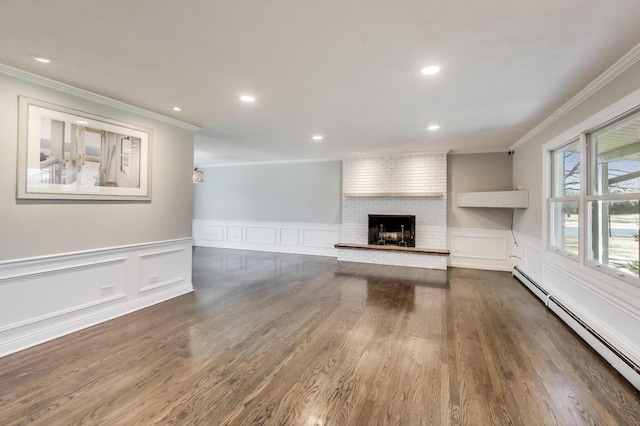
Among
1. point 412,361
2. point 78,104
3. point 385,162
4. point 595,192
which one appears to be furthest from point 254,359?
point 385,162

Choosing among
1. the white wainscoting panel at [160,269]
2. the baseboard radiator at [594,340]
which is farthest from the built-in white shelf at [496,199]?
the white wainscoting panel at [160,269]

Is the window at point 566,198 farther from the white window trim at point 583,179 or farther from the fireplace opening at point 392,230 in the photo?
the fireplace opening at point 392,230

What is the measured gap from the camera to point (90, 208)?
3.18 m

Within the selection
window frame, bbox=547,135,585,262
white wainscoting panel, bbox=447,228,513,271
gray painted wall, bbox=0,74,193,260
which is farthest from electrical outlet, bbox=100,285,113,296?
white wainscoting panel, bbox=447,228,513,271

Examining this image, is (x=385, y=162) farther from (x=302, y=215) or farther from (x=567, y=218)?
(x=567, y=218)

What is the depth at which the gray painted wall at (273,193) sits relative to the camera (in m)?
7.50

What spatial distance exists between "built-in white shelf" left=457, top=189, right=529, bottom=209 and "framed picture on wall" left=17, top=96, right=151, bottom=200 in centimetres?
570

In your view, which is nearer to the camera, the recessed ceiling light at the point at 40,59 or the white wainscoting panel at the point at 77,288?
the recessed ceiling light at the point at 40,59

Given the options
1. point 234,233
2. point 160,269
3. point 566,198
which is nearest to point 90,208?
point 160,269

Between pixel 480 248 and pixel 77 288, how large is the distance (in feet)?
22.0

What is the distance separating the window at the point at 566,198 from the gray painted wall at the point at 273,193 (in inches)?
172

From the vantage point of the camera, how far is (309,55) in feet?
7.52

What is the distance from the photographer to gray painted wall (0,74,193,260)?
2.58 m

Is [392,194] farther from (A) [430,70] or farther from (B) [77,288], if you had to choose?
(B) [77,288]
